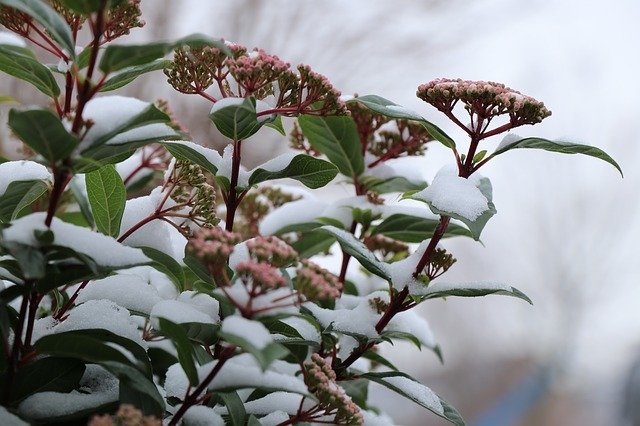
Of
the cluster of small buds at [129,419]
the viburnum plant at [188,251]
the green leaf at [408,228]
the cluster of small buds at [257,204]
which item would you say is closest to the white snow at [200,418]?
the viburnum plant at [188,251]

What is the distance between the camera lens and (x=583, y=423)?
40.1ft

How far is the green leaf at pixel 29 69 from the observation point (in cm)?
51

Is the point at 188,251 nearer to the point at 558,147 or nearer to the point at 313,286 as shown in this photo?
the point at 313,286

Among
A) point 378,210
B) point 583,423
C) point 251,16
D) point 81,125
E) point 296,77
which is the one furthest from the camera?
point 583,423

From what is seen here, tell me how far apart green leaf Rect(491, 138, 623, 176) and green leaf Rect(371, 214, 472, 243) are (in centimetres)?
16

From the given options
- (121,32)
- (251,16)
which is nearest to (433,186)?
(121,32)

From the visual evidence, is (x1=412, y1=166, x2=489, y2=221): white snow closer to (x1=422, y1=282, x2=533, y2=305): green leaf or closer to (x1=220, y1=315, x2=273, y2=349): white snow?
(x1=422, y1=282, x2=533, y2=305): green leaf

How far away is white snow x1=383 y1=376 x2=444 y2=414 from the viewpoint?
572 mm

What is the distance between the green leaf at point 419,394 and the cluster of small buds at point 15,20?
401mm

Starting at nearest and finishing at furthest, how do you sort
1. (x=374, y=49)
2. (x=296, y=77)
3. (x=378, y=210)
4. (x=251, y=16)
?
1. (x=296, y=77)
2. (x=378, y=210)
3. (x=251, y=16)
4. (x=374, y=49)

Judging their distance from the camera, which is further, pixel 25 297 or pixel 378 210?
pixel 378 210

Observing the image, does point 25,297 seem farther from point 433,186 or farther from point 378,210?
point 378,210

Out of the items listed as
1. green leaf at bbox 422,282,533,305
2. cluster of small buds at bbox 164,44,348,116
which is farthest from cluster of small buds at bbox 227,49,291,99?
green leaf at bbox 422,282,533,305

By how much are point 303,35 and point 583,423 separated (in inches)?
405
